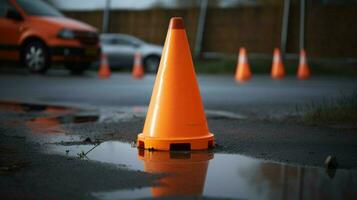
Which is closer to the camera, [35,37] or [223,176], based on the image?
[223,176]

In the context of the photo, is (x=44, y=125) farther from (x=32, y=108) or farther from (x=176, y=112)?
(x=176, y=112)

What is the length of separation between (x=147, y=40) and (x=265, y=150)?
22.9 meters

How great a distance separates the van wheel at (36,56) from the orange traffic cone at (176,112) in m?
11.9

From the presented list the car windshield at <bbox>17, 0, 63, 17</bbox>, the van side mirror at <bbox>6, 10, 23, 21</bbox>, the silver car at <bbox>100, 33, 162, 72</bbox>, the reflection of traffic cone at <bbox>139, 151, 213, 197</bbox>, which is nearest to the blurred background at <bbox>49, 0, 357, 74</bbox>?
the silver car at <bbox>100, 33, 162, 72</bbox>

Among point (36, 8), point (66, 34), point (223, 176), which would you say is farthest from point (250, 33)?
point (223, 176)

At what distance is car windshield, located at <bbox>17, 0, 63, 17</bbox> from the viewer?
719 inches

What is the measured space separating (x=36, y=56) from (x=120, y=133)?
11209mm

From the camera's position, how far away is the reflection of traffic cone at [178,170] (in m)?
4.44

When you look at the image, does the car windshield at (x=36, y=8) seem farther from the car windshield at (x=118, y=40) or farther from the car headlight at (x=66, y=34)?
the car windshield at (x=118, y=40)

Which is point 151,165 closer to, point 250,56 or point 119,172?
point 119,172

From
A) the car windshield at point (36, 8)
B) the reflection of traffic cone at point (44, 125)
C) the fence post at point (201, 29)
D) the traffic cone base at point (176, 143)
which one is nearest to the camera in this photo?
the traffic cone base at point (176, 143)

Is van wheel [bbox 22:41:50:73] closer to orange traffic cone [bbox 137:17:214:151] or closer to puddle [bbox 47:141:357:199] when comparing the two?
orange traffic cone [bbox 137:17:214:151]

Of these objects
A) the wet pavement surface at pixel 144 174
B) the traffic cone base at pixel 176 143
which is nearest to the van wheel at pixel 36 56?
the wet pavement surface at pixel 144 174

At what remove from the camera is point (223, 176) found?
4.93 meters
